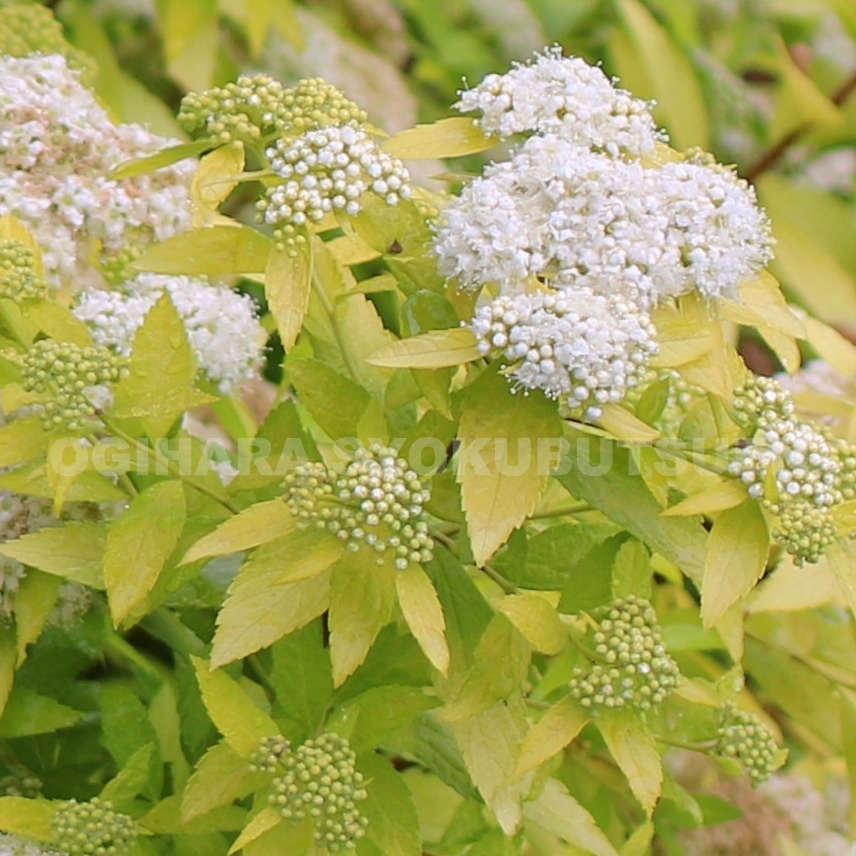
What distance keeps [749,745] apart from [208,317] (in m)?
0.55

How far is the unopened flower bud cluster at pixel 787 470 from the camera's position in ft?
2.43

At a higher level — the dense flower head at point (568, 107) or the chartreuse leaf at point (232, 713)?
the dense flower head at point (568, 107)

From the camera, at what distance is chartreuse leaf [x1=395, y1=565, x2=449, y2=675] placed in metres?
0.70

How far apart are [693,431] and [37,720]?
526mm

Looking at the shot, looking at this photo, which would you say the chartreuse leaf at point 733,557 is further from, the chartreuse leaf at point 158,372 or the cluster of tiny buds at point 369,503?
the chartreuse leaf at point 158,372

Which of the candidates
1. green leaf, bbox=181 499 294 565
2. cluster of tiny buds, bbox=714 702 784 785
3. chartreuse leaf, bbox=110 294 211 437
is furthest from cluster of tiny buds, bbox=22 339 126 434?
cluster of tiny buds, bbox=714 702 784 785

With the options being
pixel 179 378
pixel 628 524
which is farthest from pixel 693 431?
pixel 179 378

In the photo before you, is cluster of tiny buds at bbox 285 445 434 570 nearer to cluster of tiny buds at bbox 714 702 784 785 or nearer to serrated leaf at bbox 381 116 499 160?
serrated leaf at bbox 381 116 499 160

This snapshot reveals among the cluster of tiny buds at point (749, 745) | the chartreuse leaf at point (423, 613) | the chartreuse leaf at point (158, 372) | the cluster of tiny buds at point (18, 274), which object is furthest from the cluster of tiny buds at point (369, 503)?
the cluster of tiny buds at point (749, 745)

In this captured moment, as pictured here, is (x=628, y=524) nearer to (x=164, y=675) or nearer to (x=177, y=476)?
(x=177, y=476)

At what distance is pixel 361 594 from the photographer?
0.75m

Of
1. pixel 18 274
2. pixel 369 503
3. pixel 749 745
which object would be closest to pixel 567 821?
pixel 749 745

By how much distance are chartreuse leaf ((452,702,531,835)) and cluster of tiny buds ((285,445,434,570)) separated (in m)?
0.14

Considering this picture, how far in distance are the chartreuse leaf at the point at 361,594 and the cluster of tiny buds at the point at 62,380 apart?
0.20 m
